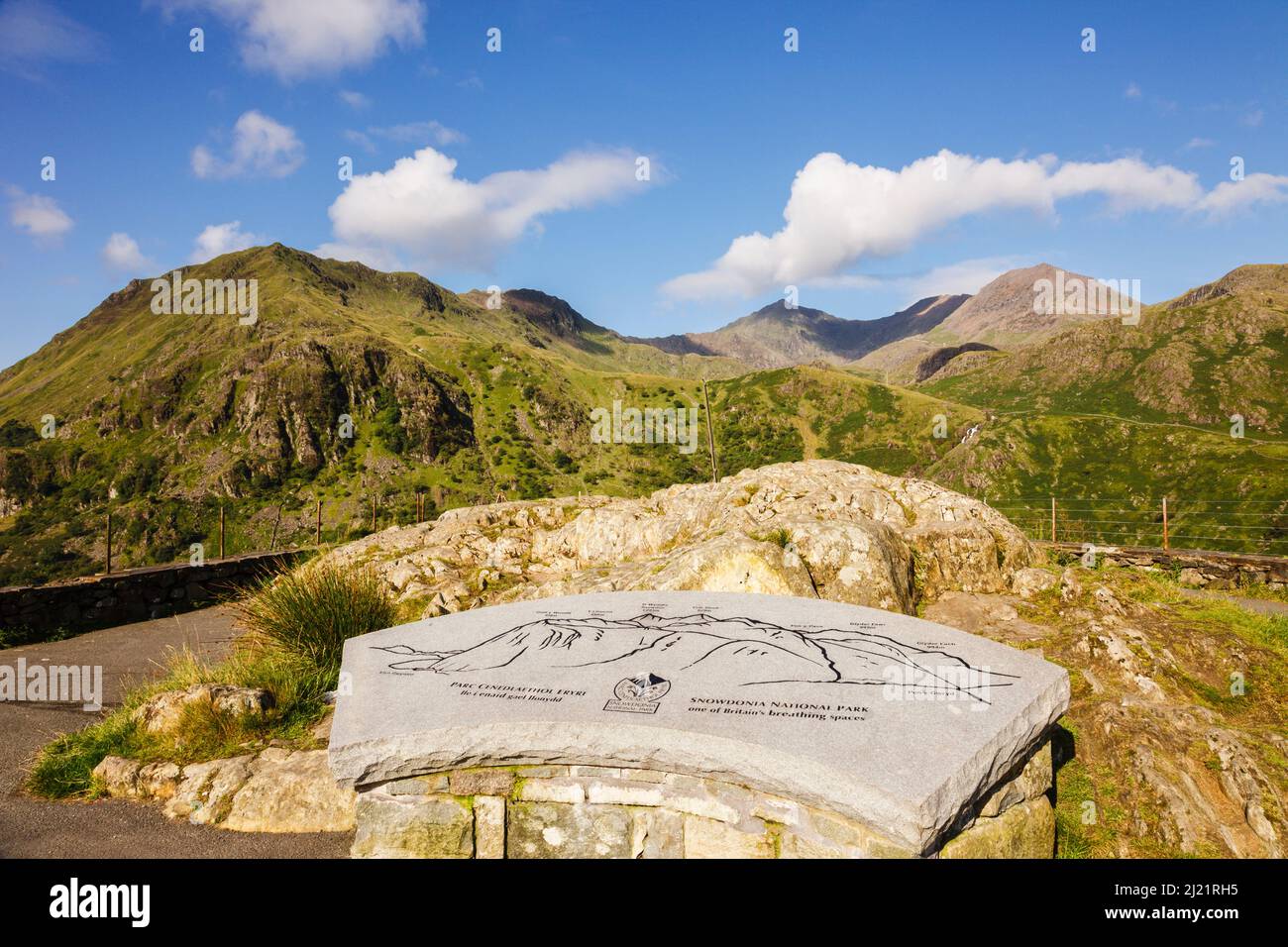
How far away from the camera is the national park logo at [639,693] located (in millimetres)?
3879

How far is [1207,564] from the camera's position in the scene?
42.7 ft

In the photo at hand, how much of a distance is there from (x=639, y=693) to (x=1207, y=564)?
14.4m

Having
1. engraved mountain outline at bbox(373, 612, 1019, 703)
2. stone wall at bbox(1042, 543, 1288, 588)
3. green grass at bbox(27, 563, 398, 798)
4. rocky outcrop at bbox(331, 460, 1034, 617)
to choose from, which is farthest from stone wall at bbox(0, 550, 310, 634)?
stone wall at bbox(1042, 543, 1288, 588)

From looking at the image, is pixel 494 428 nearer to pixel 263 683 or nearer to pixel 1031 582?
pixel 1031 582

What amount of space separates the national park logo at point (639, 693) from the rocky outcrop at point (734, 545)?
3.17m

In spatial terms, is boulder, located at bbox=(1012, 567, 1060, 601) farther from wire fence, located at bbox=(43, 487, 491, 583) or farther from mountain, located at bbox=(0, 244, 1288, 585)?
wire fence, located at bbox=(43, 487, 491, 583)

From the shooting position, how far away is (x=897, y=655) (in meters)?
4.78

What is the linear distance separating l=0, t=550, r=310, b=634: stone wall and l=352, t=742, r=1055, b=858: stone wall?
24.5 feet

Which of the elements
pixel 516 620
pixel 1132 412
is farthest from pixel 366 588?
pixel 1132 412

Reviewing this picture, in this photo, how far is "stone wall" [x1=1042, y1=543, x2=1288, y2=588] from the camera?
12.1 metres

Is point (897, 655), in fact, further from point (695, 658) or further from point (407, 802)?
point (407, 802)

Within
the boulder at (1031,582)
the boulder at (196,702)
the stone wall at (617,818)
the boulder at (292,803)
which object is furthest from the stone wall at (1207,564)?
the boulder at (196,702)

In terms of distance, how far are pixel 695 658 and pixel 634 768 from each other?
1.25 metres

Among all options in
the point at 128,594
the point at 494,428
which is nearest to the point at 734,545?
Answer: the point at 128,594
